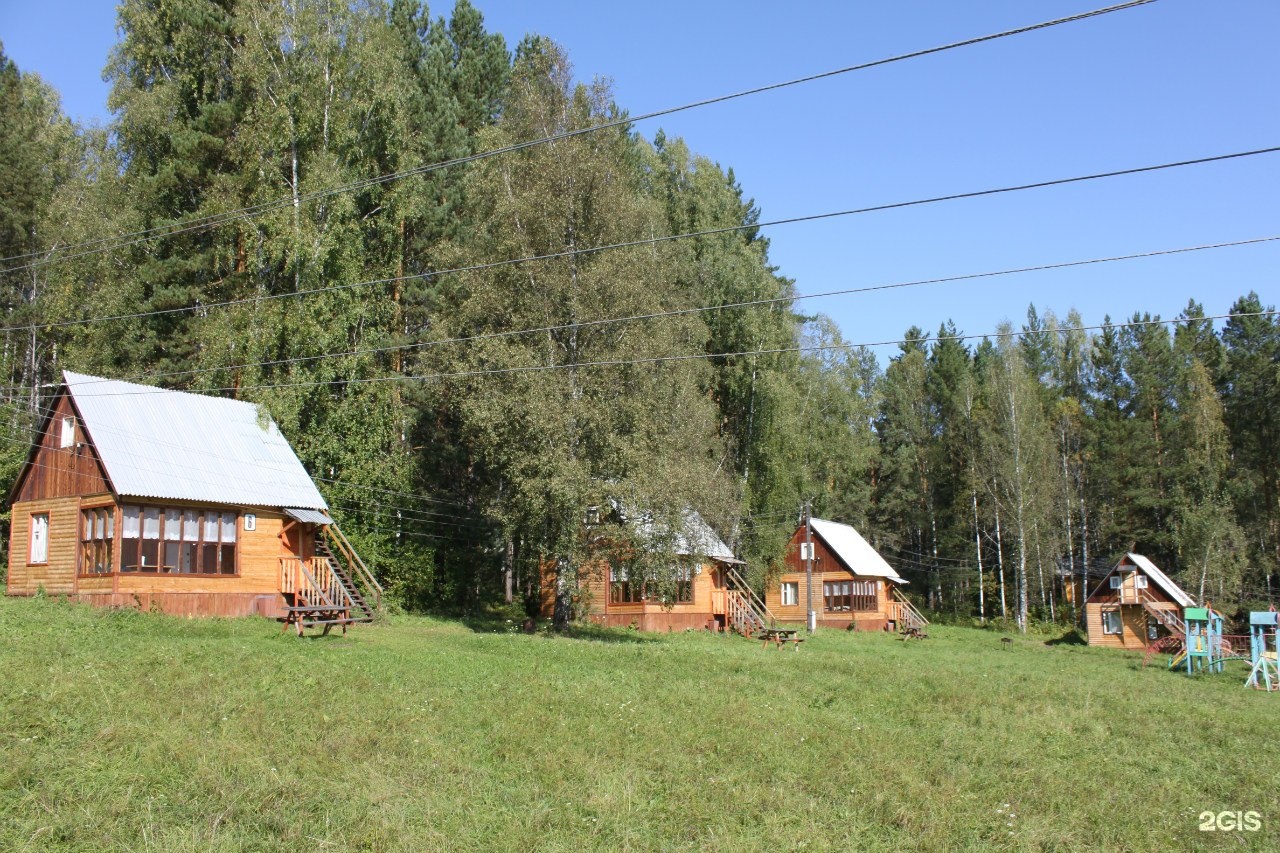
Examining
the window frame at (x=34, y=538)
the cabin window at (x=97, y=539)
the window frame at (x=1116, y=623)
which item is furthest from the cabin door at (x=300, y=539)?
the window frame at (x=1116, y=623)

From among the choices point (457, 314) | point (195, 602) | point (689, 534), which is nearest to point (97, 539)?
point (195, 602)

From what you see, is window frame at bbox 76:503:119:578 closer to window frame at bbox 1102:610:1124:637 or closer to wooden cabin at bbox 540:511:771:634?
wooden cabin at bbox 540:511:771:634

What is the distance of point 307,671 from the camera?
15.8 metres

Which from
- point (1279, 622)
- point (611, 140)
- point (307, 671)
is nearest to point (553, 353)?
point (611, 140)

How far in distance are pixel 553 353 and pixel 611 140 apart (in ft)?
23.6

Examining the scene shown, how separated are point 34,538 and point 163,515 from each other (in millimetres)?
4590

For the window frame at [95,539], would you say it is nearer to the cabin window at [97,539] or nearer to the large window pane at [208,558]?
the cabin window at [97,539]

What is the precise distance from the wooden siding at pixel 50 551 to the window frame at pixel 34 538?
30 millimetres

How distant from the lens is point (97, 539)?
23.9 metres

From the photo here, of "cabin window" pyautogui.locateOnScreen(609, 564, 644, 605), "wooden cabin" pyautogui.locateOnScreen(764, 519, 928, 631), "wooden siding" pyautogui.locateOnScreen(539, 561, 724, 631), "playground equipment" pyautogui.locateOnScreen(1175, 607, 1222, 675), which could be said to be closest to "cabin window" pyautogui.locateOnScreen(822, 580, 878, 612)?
"wooden cabin" pyautogui.locateOnScreen(764, 519, 928, 631)

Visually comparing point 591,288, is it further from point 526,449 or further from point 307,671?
point 307,671

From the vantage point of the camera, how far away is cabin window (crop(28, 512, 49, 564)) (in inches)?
996

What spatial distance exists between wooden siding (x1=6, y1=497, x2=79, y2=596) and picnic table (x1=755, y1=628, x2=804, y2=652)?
18.5m

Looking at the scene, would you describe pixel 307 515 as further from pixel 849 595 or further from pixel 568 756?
pixel 849 595
